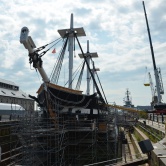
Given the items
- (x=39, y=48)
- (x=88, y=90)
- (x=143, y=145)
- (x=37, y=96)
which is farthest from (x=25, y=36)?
(x=88, y=90)

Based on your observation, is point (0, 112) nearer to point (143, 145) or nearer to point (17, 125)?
point (17, 125)

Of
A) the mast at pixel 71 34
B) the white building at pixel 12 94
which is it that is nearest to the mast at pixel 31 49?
the mast at pixel 71 34

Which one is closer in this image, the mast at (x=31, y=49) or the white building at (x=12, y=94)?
the mast at (x=31, y=49)

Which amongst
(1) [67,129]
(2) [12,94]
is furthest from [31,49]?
(2) [12,94]

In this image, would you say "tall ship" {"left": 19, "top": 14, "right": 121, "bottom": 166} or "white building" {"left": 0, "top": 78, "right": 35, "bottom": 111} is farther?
"white building" {"left": 0, "top": 78, "right": 35, "bottom": 111}

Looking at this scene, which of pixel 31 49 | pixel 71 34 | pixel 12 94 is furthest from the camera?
pixel 12 94

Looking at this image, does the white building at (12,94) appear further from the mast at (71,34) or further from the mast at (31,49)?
the mast at (31,49)

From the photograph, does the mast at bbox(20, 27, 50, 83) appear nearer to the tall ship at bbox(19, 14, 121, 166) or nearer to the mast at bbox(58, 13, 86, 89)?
the tall ship at bbox(19, 14, 121, 166)

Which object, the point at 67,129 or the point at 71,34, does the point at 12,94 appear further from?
the point at 67,129

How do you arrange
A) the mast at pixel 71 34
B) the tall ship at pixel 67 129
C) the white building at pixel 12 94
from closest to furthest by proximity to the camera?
the tall ship at pixel 67 129 < the mast at pixel 71 34 < the white building at pixel 12 94

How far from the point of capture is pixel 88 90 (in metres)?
40.2

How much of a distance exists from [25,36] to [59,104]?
6.40 m

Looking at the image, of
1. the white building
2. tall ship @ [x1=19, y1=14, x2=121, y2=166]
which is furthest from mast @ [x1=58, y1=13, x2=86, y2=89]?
the white building

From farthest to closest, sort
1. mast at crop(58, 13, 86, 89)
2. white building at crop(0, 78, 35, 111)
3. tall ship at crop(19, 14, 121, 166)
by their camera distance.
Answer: white building at crop(0, 78, 35, 111) → mast at crop(58, 13, 86, 89) → tall ship at crop(19, 14, 121, 166)
